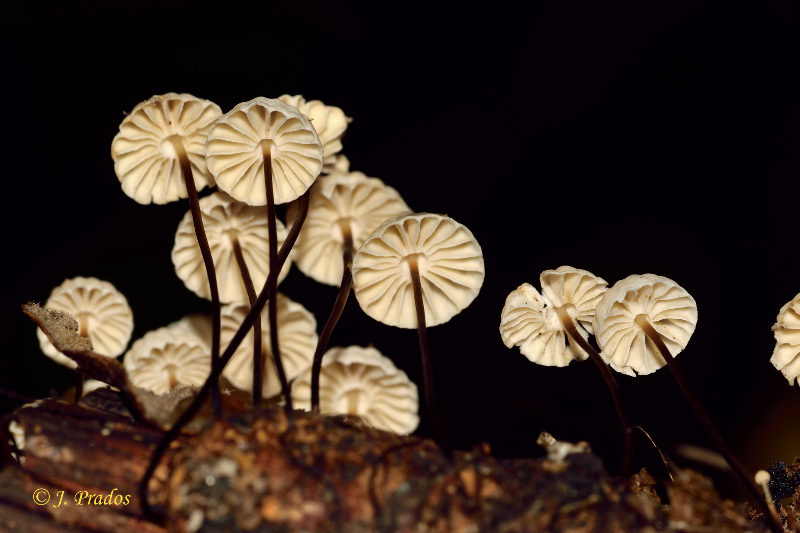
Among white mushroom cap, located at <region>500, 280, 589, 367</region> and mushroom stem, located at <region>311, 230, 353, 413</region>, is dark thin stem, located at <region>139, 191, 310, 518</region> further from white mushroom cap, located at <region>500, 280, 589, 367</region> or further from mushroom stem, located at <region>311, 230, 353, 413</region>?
white mushroom cap, located at <region>500, 280, 589, 367</region>

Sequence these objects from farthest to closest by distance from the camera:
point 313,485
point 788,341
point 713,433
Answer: point 788,341 < point 713,433 < point 313,485

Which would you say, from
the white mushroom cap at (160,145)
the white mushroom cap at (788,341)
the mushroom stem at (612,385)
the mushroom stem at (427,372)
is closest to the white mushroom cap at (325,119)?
the white mushroom cap at (160,145)

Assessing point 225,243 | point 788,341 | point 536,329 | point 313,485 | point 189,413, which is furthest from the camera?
point 225,243

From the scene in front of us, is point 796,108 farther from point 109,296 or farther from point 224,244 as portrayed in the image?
point 109,296

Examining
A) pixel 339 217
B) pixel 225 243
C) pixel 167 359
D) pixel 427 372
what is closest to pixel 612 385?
pixel 427 372

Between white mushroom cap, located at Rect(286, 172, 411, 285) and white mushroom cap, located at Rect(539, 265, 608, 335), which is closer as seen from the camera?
white mushroom cap, located at Rect(539, 265, 608, 335)

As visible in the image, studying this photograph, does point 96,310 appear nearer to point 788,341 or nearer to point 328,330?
point 328,330

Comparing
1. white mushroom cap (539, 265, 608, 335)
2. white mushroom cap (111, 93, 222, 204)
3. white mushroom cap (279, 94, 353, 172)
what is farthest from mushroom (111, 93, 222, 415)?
white mushroom cap (539, 265, 608, 335)
